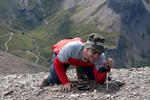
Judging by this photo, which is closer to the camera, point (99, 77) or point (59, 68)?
point (59, 68)

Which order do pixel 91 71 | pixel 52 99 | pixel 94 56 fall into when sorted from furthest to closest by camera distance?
Result: pixel 91 71, pixel 52 99, pixel 94 56

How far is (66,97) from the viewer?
31.6 feet

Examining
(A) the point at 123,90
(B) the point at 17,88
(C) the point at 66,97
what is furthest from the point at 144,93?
(B) the point at 17,88

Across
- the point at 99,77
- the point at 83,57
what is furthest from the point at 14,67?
the point at 83,57

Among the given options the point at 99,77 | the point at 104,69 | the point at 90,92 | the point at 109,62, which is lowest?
the point at 90,92

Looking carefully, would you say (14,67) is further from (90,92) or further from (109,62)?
(109,62)

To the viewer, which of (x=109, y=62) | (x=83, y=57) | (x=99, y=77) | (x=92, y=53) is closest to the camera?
(x=92, y=53)

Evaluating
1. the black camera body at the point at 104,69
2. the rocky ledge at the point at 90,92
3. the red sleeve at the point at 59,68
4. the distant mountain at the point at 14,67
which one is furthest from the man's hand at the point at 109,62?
the distant mountain at the point at 14,67

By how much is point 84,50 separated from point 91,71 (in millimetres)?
2212

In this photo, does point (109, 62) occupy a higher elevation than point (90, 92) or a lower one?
higher

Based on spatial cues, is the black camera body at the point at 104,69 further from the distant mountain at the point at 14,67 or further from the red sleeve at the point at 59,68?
the distant mountain at the point at 14,67

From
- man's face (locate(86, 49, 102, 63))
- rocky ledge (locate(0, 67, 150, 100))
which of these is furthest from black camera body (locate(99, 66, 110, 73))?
man's face (locate(86, 49, 102, 63))

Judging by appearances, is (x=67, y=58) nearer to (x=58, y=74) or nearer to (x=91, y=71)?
(x=58, y=74)

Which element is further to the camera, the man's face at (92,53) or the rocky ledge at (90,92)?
the rocky ledge at (90,92)
